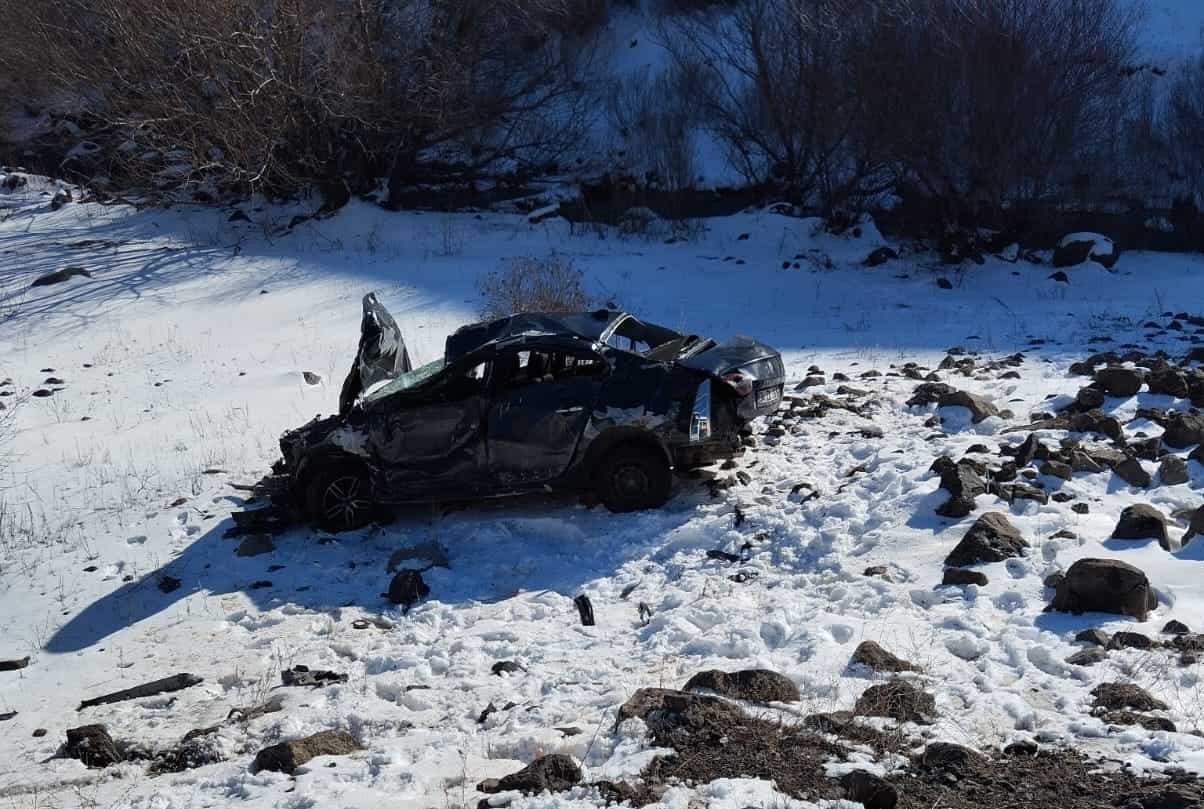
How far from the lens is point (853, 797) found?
16.2 feet

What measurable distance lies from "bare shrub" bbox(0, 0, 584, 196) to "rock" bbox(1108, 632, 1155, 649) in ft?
61.4

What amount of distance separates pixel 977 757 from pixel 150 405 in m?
11.5

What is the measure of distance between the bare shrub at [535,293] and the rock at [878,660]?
8842 mm

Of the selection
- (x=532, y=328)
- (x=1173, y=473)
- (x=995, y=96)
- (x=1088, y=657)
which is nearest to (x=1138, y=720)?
(x=1088, y=657)

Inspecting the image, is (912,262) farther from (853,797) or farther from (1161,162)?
(853,797)

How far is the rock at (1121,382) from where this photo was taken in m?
11.1

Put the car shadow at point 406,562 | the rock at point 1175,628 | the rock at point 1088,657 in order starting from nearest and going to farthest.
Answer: the rock at point 1088,657 → the rock at point 1175,628 → the car shadow at point 406,562

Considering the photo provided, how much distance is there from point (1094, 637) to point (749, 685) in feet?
6.61

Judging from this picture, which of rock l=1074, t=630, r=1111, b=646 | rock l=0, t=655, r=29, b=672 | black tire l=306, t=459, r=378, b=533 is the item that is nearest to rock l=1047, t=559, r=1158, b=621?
rock l=1074, t=630, r=1111, b=646

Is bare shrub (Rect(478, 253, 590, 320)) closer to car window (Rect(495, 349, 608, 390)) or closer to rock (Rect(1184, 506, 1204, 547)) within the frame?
car window (Rect(495, 349, 608, 390))

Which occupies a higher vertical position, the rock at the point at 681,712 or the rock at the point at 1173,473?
the rock at the point at 1173,473

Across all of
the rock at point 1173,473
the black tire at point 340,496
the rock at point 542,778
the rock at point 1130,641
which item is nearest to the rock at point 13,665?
the black tire at point 340,496

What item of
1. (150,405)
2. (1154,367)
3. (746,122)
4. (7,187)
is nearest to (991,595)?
(1154,367)

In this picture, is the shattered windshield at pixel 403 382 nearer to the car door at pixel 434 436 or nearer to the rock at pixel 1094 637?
the car door at pixel 434 436
